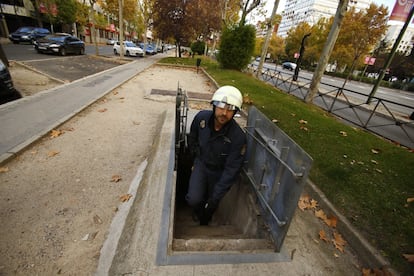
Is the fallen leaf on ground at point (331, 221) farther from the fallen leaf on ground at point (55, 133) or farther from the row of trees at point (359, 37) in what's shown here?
the row of trees at point (359, 37)

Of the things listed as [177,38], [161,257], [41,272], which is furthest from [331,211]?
[177,38]

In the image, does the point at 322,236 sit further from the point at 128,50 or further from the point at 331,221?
the point at 128,50

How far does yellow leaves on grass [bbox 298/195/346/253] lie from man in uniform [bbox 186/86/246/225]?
142 cm

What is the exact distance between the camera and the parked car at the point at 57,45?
16422 millimetres

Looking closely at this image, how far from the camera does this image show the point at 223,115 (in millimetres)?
2562

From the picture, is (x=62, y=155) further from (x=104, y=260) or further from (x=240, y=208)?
(x=240, y=208)

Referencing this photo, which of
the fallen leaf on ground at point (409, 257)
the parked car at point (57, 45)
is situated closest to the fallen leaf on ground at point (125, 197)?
the fallen leaf on ground at point (409, 257)

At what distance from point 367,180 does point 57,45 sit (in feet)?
70.8

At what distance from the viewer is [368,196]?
3.32 metres

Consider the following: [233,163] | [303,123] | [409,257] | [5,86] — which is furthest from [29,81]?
[409,257]

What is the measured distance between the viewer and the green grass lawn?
2.68 metres

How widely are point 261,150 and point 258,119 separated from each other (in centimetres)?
52

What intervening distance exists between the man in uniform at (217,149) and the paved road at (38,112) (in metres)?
3.40

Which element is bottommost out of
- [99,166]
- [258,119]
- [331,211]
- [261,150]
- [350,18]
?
[99,166]
